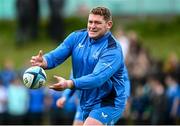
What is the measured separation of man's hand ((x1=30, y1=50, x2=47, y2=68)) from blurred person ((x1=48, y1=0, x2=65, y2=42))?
14159 mm

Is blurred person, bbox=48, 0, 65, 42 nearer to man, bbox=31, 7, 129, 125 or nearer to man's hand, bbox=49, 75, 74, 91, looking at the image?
man, bbox=31, 7, 129, 125

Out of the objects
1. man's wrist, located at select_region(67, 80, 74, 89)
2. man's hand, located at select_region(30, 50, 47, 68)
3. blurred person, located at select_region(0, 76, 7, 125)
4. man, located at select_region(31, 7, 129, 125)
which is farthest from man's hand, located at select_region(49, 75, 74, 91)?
blurred person, located at select_region(0, 76, 7, 125)

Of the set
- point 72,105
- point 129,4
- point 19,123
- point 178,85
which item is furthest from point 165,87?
point 129,4

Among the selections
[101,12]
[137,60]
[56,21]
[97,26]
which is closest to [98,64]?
[97,26]

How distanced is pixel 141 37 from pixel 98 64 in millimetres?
15855

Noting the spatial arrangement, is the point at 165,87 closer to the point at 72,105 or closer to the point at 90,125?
the point at 72,105

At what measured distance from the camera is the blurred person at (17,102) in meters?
18.5

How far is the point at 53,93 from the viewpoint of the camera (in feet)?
62.5

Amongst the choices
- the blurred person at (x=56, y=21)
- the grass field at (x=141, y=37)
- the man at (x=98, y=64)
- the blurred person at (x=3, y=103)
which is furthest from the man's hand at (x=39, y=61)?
the blurred person at (x=56, y=21)

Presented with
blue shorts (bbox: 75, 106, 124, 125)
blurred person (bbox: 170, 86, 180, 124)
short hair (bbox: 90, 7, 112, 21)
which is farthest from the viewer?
blurred person (bbox: 170, 86, 180, 124)

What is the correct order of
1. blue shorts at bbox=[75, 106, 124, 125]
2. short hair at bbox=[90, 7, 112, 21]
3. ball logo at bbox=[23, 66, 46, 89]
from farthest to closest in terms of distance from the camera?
blue shorts at bbox=[75, 106, 124, 125]
short hair at bbox=[90, 7, 112, 21]
ball logo at bbox=[23, 66, 46, 89]

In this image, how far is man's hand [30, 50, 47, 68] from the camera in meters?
11.0

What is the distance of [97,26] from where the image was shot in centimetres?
1103

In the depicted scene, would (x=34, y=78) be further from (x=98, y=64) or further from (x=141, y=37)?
(x=141, y=37)
